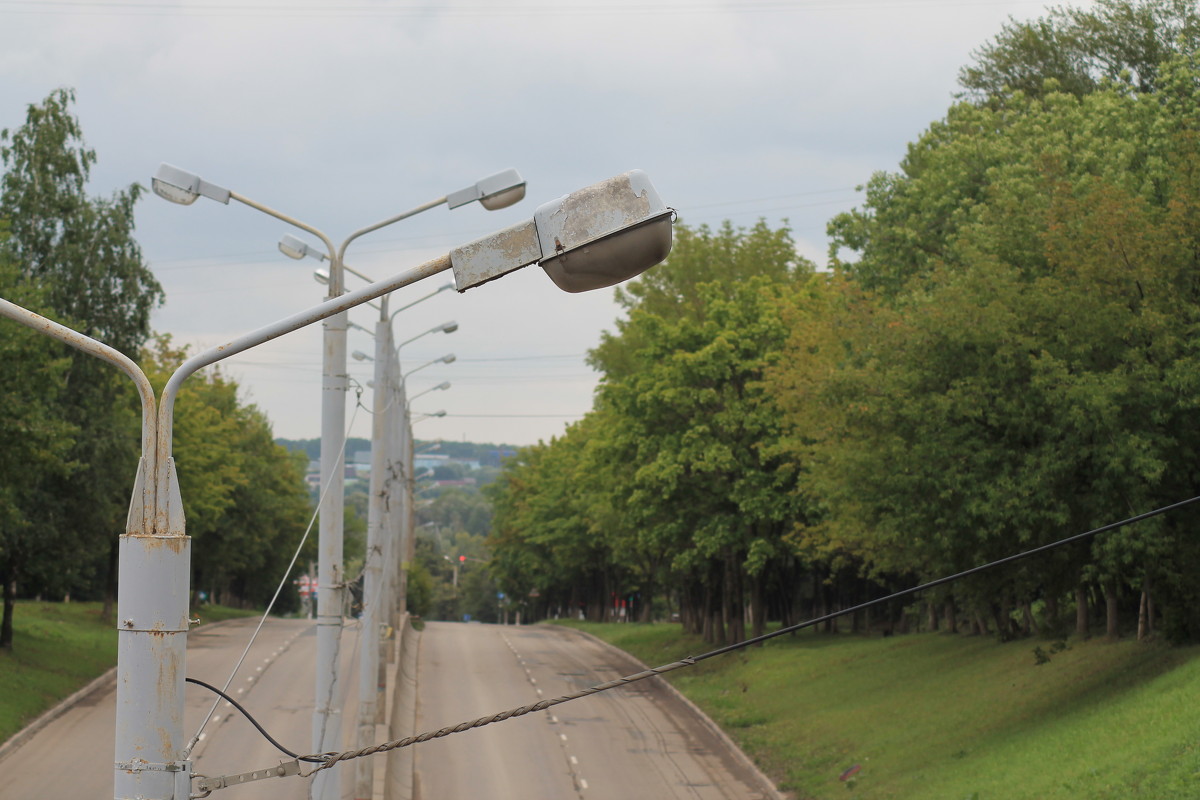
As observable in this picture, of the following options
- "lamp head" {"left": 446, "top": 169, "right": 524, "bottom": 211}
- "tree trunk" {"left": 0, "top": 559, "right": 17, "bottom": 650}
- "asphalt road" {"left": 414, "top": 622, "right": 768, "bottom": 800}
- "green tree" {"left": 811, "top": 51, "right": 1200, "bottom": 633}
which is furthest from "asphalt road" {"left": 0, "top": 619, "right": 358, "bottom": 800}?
"green tree" {"left": 811, "top": 51, "right": 1200, "bottom": 633}

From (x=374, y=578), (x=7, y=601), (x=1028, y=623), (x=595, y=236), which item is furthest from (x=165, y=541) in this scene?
(x=7, y=601)

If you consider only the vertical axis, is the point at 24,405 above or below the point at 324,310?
above

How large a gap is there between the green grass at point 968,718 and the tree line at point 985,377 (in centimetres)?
157

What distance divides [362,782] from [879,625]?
32.8m

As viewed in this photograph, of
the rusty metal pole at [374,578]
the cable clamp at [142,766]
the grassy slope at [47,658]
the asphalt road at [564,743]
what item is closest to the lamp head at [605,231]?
the cable clamp at [142,766]

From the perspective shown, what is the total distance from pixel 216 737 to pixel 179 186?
20.4m

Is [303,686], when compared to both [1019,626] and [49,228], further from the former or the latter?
[1019,626]

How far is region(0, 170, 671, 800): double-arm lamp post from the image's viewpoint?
5.63 meters

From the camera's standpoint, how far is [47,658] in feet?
129

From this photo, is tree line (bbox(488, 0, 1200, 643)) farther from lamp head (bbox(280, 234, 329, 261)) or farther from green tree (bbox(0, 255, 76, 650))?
green tree (bbox(0, 255, 76, 650))

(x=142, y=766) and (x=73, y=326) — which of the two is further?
(x=73, y=326)

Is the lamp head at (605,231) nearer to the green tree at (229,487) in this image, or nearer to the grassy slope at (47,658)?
the grassy slope at (47,658)

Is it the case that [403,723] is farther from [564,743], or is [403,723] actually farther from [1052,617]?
[1052,617]

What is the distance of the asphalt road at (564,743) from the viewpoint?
90.7ft
